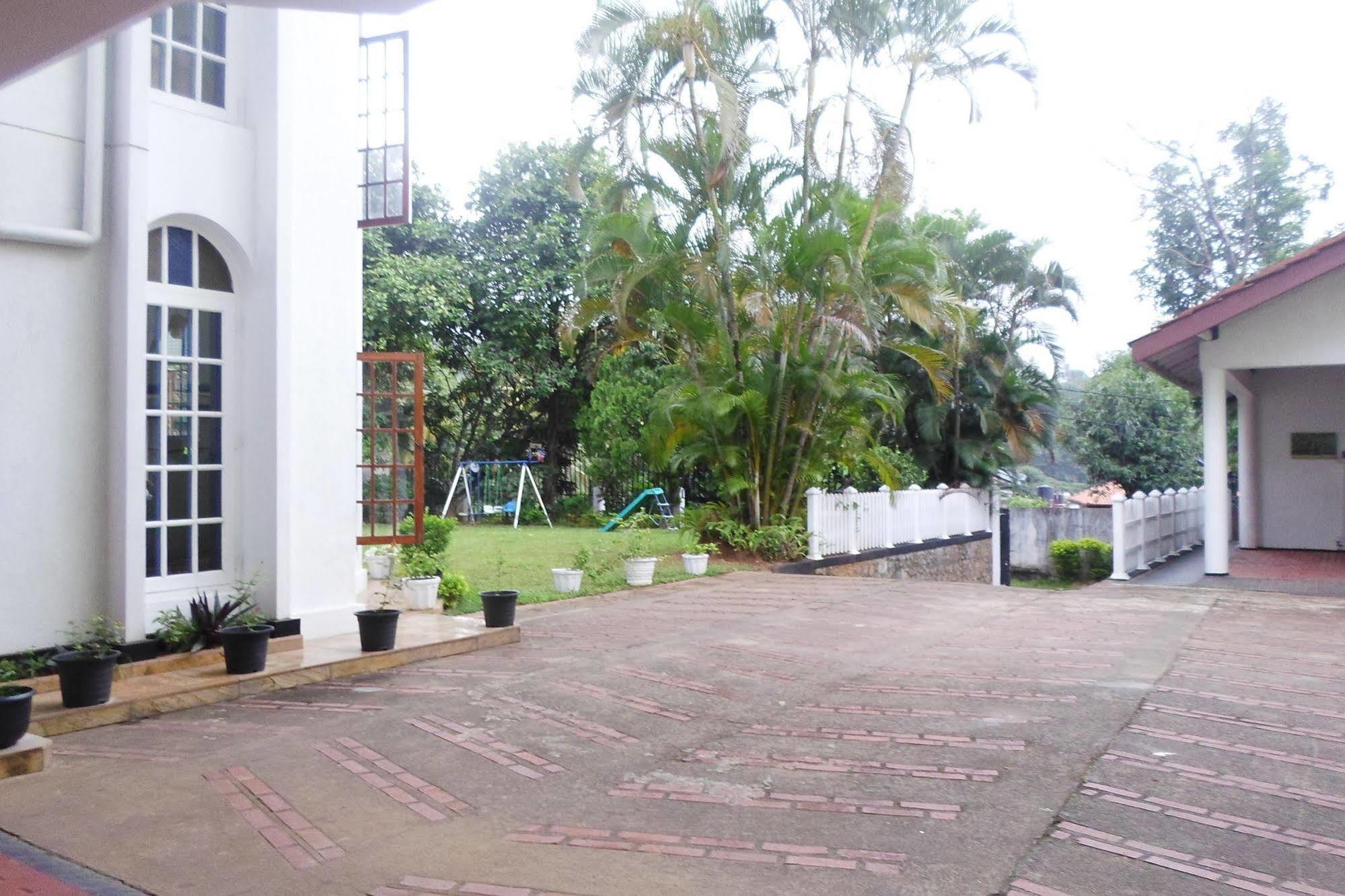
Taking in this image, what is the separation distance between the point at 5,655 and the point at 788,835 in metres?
4.84

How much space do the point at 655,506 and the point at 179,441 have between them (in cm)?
1505

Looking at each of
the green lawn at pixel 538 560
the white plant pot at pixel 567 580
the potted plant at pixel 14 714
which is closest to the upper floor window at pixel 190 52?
the potted plant at pixel 14 714

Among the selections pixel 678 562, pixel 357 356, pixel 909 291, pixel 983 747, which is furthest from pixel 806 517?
pixel 983 747

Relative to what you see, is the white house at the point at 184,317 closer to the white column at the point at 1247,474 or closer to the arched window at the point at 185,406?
the arched window at the point at 185,406

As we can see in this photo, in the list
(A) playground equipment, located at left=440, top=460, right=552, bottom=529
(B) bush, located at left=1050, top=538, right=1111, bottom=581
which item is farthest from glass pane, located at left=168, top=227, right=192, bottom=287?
(B) bush, located at left=1050, top=538, right=1111, bottom=581

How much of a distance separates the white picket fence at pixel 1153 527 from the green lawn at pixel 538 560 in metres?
4.81

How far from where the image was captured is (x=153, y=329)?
23.3 ft

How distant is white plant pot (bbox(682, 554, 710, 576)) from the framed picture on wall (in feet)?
30.3

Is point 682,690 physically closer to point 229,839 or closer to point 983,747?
point 983,747

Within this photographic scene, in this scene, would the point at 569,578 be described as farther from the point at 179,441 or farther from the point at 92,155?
the point at 92,155

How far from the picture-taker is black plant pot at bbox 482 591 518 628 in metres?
8.44

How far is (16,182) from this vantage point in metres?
6.24

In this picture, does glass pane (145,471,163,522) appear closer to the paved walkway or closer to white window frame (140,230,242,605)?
white window frame (140,230,242,605)

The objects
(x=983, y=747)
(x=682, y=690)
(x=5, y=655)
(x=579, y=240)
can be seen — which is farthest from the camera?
(x=579, y=240)
